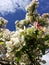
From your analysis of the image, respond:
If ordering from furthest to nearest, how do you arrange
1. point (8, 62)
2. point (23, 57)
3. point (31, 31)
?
point (8, 62)
point (23, 57)
point (31, 31)

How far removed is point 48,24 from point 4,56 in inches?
79.6

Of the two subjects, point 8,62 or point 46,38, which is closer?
point 46,38

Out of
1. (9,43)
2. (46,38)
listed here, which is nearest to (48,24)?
(46,38)

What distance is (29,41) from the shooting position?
1202 centimetres

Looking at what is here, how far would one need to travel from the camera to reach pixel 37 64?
1267 cm

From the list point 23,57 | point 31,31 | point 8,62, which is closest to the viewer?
point 31,31

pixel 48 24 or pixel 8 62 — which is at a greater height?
pixel 48 24

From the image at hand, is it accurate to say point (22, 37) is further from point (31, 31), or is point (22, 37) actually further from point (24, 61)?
point (24, 61)

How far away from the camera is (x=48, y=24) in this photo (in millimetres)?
13078

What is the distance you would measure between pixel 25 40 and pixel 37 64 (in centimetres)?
132

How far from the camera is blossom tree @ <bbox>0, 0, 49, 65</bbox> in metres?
11.7

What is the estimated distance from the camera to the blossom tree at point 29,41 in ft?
38.4

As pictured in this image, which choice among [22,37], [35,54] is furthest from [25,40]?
[35,54]

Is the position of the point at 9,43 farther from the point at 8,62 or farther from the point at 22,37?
the point at 8,62
